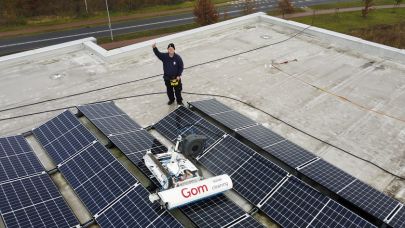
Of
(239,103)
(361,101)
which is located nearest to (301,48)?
(361,101)

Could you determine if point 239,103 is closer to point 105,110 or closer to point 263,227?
point 105,110

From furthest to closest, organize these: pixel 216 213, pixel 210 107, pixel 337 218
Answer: pixel 210 107 < pixel 216 213 < pixel 337 218

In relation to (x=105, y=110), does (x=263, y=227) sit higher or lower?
lower

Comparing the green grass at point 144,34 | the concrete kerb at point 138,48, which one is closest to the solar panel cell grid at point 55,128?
the concrete kerb at point 138,48

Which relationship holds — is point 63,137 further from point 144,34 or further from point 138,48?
point 144,34

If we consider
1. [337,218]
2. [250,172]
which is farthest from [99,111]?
[337,218]

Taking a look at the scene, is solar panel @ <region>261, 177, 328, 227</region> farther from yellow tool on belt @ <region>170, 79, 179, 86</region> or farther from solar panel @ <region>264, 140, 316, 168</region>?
yellow tool on belt @ <region>170, 79, 179, 86</region>

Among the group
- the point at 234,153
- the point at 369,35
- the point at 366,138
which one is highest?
the point at 234,153
